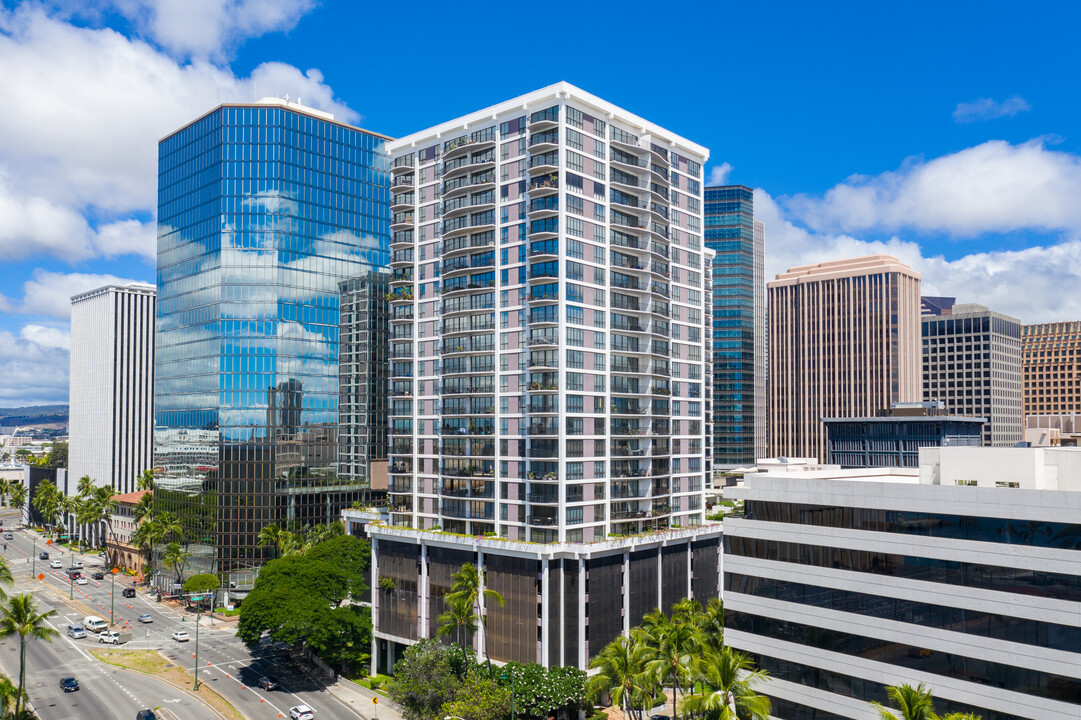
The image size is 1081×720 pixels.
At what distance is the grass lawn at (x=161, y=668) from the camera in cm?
9800

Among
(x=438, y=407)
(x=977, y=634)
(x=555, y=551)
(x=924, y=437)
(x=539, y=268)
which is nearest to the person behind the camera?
(x=977, y=634)

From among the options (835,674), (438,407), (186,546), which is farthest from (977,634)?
(186,546)

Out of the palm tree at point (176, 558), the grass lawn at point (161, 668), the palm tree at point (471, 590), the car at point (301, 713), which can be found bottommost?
the grass lawn at point (161, 668)

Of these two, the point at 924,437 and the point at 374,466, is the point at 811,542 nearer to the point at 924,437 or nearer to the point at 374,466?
the point at 374,466

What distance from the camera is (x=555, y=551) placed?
310 feet

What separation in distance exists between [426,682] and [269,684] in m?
29.0

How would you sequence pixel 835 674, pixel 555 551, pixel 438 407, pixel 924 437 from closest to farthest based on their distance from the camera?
pixel 835 674 < pixel 555 551 < pixel 438 407 < pixel 924 437

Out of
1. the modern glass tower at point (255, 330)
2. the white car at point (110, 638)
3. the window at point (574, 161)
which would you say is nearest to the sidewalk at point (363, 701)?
the white car at point (110, 638)

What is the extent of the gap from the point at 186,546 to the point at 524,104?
110 metres

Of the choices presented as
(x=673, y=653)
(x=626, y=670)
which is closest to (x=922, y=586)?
(x=673, y=653)

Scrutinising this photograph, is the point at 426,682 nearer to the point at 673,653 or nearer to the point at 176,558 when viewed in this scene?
the point at 673,653

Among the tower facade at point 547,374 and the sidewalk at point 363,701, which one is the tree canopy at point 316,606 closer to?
the sidewalk at point 363,701

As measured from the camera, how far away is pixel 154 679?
355ft

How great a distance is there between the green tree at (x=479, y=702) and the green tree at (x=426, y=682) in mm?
1011
